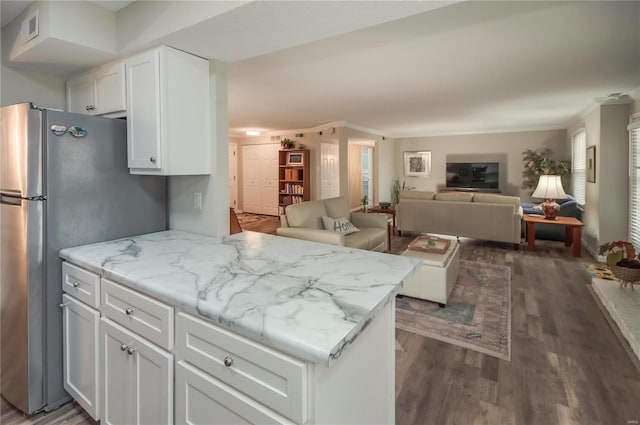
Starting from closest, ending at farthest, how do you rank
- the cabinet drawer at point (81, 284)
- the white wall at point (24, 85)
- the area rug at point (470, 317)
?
the cabinet drawer at point (81, 284) < the white wall at point (24, 85) < the area rug at point (470, 317)

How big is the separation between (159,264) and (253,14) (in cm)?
120

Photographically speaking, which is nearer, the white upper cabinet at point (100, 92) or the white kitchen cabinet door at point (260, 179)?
the white upper cabinet at point (100, 92)

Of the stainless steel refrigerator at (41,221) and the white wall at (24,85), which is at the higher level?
the white wall at (24,85)

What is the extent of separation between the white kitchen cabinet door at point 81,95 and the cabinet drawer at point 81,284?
107 centimetres

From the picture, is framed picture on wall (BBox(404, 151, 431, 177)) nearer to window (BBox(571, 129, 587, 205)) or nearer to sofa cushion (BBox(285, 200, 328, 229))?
window (BBox(571, 129, 587, 205))

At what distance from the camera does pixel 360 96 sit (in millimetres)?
4656

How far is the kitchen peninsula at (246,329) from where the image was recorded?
924 mm

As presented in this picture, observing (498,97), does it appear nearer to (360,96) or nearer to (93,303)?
(360,96)

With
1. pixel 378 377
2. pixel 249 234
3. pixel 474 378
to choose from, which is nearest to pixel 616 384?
pixel 474 378

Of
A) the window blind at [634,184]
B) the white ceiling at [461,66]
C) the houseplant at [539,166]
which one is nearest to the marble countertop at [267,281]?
the white ceiling at [461,66]

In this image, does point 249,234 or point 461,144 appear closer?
point 249,234

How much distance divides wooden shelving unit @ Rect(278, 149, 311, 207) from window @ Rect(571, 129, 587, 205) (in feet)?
18.0

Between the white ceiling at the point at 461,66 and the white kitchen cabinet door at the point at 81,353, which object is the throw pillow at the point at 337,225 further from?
the white kitchen cabinet door at the point at 81,353

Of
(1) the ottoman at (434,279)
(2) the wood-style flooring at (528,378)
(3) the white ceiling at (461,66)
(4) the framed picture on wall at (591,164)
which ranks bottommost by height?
(2) the wood-style flooring at (528,378)
